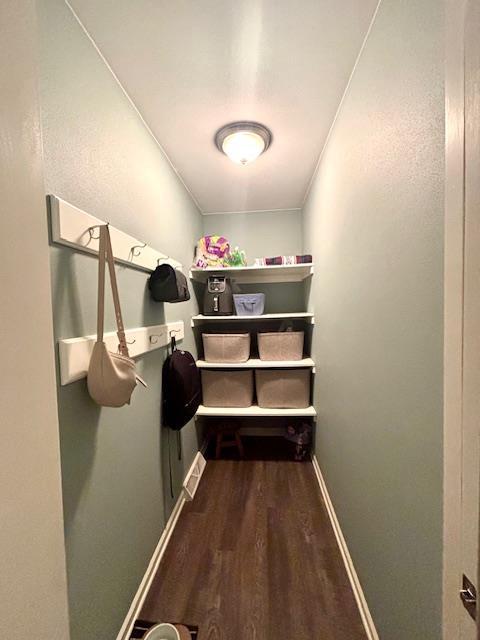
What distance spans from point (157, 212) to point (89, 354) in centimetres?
96

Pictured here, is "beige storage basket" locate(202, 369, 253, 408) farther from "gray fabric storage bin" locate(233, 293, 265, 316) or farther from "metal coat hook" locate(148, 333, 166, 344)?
"metal coat hook" locate(148, 333, 166, 344)

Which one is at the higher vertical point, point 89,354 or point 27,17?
point 27,17

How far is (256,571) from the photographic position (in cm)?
120

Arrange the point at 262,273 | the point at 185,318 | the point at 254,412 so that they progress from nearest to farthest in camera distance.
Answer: the point at 185,318
the point at 254,412
the point at 262,273

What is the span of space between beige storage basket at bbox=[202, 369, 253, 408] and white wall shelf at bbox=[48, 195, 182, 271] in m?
1.19

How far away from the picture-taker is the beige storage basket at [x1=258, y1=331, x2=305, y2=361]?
2.02 m

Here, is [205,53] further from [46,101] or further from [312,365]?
[312,365]

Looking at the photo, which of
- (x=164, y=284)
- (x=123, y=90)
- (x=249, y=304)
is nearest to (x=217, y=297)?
(x=249, y=304)

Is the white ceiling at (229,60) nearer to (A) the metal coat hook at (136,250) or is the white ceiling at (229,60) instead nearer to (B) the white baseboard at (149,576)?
(A) the metal coat hook at (136,250)

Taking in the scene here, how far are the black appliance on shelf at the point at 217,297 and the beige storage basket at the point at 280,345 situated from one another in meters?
0.38

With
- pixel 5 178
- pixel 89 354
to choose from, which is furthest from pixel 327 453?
pixel 5 178

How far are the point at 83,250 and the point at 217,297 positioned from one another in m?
1.21

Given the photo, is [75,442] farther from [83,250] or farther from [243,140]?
[243,140]

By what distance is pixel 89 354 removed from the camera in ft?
2.69
